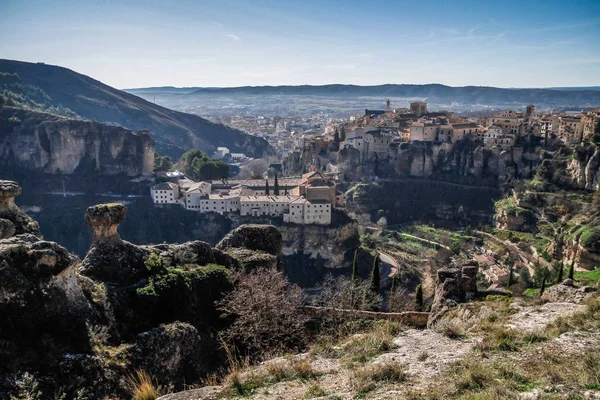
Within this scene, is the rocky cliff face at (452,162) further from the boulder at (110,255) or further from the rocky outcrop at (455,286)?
the boulder at (110,255)

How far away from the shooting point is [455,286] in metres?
14.4

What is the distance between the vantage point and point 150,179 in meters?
57.5

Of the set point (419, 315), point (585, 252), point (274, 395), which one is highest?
point (274, 395)

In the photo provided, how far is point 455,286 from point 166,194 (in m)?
41.7

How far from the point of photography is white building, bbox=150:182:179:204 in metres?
50.8

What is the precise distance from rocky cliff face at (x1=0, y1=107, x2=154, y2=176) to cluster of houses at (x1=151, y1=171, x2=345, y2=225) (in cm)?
1018

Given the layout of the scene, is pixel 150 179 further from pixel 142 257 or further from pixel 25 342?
pixel 25 342

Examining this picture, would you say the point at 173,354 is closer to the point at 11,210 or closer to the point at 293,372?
the point at 293,372

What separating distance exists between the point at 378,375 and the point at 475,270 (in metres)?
9.11

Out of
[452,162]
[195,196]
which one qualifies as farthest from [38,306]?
[452,162]

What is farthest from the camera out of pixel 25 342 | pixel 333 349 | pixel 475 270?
pixel 475 270

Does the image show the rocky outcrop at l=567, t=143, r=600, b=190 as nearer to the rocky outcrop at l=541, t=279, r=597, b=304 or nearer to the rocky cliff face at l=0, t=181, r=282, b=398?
the rocky outcrop at l=541, t=279, r=597, b=304

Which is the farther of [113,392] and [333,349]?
[333,349]

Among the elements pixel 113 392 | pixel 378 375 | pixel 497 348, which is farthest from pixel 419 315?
pixel 113 392
